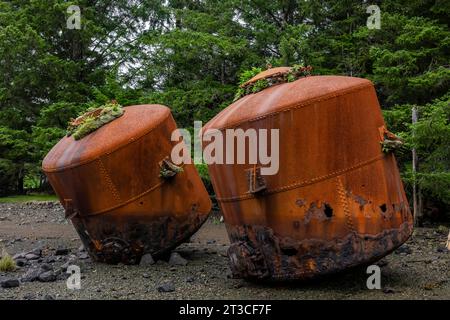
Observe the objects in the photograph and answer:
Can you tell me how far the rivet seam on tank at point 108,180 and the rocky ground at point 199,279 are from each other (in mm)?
1131

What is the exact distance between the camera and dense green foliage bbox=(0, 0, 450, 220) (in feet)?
38.9

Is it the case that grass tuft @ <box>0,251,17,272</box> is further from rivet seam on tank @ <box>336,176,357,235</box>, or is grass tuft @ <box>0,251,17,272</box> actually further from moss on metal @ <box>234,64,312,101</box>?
rivet seam on tank @ <box>336,176,357,235</box>

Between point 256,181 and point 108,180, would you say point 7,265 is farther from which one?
point 256,181

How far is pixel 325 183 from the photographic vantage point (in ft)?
18.8

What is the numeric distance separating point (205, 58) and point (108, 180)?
946 centimetres

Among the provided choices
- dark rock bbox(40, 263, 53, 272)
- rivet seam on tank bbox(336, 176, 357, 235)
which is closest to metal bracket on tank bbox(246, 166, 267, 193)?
rivet seam on tank bbox(336, 176, 357, 235)

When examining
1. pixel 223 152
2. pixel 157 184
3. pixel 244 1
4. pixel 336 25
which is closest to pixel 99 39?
pixel 244 1

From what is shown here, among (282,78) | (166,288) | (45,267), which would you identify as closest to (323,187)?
(282,78)

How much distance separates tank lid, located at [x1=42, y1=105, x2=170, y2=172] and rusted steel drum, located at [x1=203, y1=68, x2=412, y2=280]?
2.44m

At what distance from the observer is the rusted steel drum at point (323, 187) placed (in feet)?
18.9

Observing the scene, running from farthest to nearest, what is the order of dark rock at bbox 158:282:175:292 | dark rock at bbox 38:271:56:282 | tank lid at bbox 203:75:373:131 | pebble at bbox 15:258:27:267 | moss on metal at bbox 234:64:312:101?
pebble at bbox 15:258:27:267, dark rock at bbox 38:271:56:282, moss on metal at bbox 234:64:312:101, dark rock at bbox 158:282:175:292, tank lid at bbox 203:75:373:131

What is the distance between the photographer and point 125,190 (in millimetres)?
7902

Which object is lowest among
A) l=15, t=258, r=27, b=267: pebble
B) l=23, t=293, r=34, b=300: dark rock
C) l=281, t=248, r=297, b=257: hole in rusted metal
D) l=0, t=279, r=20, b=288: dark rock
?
l=15, t=258, r=27, b=267: pebble

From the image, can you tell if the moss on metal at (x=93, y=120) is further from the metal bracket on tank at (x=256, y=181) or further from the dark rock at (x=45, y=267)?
the metal bracket on tank at (x=256, y=181)
